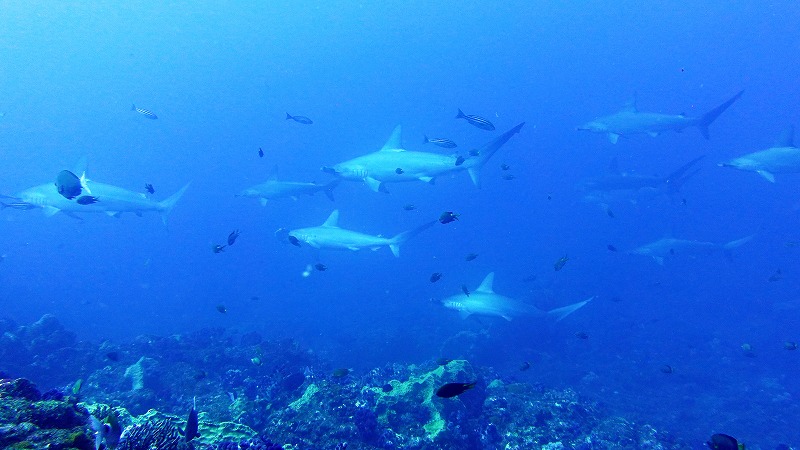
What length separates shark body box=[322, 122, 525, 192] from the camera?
12.7 m

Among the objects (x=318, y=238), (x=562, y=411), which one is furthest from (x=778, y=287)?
(x=318, y=238)

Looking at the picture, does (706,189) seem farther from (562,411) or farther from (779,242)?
(562,411)

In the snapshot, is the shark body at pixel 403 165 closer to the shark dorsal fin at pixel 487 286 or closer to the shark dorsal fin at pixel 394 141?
the shark dorsal fin at pixel 394 141

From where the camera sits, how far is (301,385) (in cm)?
1101

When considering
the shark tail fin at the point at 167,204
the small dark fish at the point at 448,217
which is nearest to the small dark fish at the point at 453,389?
the small dark fish at the point at 448,217

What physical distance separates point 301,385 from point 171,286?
57.5 metres

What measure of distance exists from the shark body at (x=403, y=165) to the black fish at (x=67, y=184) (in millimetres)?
8083

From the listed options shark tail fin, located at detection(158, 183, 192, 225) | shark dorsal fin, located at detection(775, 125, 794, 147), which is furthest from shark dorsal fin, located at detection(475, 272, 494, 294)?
shark dorsal fin, located at detection(775, 125, 794, 147)

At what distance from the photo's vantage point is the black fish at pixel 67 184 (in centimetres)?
639

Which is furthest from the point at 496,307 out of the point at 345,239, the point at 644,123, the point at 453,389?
the point at 644,123

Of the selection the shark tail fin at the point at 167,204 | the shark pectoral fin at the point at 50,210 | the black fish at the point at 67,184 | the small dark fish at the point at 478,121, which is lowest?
the shark tail fin at the point at 167,204

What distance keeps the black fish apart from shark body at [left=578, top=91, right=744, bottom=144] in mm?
20153

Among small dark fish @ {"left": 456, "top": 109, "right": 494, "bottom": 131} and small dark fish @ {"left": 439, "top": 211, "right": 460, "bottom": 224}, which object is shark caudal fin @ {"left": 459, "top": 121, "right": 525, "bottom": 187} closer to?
small dark fish @ {"left": 456, "top": 109, "right": 494, "bottom": 131}

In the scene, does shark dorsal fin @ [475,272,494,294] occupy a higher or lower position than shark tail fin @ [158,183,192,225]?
lower
